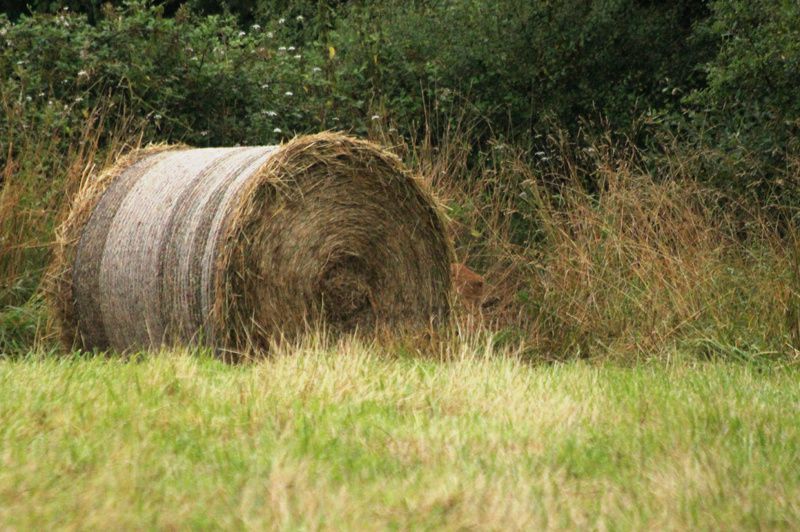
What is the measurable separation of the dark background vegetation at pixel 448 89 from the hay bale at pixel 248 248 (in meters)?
0.84

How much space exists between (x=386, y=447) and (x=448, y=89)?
799 cm

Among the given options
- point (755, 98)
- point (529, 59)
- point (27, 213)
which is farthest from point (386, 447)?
point (529, 59)

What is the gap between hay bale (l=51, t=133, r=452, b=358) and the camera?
584 cm

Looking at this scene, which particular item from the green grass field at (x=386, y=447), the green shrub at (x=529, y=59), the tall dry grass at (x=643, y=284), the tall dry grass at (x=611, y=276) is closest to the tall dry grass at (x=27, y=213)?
the tall dry grass at (x=611, y=276)

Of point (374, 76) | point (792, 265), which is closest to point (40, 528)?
point (792, 265)

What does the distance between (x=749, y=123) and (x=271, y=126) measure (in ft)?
→ 13.5

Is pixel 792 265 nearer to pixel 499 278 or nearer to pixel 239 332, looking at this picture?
pixel 499 278

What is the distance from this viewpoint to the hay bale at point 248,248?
584cm

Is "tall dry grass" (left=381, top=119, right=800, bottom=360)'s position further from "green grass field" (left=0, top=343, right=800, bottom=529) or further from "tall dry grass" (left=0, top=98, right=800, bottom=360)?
"green grass field" (left=0, top=343, right=800, bottom=529)

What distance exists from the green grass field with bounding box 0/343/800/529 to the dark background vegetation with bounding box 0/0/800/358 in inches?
116

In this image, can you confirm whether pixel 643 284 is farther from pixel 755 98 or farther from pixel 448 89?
pixel 448 89

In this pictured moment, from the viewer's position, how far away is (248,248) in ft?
19.3

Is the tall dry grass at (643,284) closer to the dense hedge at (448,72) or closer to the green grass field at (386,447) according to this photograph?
the dense hedge at (448,72)

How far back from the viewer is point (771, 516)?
289cm
